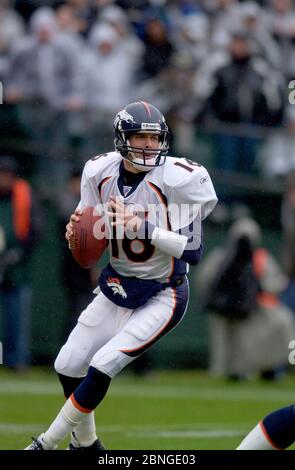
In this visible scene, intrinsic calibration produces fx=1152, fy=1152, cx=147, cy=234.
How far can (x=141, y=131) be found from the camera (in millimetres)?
6023

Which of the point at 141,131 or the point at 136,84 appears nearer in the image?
the point at 141,131

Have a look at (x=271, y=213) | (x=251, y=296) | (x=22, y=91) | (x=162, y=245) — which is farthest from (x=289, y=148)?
(x=162, y=245)

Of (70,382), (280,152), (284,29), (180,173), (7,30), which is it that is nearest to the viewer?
(180,173)

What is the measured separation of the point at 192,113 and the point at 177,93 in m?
0.25

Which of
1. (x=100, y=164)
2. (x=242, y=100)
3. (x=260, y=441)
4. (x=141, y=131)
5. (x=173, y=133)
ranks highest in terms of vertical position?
(x=141, y=131)

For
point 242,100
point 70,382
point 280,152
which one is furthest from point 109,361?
point 280,152

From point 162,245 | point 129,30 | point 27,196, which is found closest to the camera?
point 162,245

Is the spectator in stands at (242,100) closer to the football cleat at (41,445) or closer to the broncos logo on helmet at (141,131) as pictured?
the broncos logo on helmet at (141,131)

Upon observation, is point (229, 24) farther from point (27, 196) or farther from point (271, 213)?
point (27, 196)

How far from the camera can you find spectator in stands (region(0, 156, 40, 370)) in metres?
10.3

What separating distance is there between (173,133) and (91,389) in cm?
560

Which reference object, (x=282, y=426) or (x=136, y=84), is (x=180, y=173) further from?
(x=136, y=84)

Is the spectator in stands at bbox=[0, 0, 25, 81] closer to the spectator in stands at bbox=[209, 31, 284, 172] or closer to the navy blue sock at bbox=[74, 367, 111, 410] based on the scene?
the spectator in stands at bbox=[209, 31, 284, 172]

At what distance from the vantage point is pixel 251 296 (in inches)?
422
